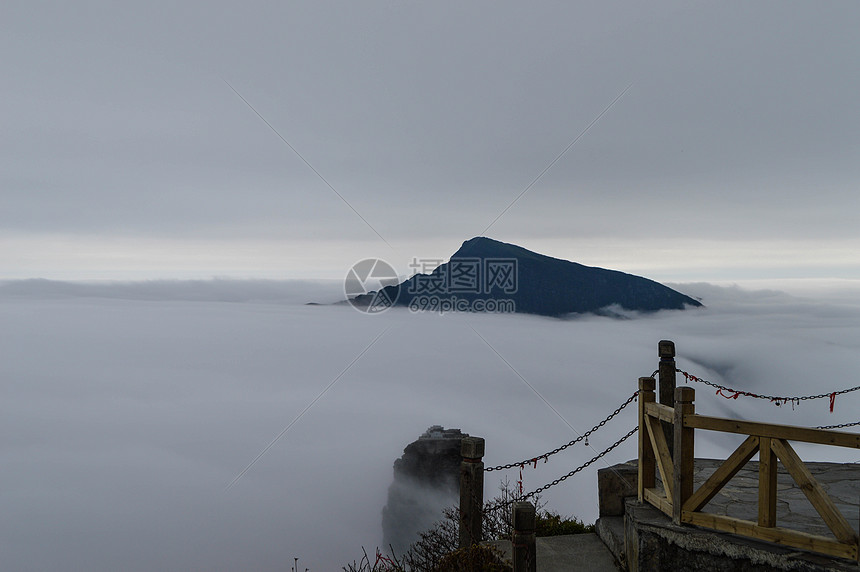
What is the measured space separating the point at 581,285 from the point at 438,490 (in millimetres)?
65416

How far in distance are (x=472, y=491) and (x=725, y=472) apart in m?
3.15

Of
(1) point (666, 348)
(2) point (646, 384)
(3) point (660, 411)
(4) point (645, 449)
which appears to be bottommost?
(4) point (645, 449)

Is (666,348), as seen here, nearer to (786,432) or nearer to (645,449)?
(645,449)

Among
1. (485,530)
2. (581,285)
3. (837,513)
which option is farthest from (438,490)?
(581,285)

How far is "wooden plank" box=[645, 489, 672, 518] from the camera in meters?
5.85

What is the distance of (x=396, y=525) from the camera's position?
99.4 feet

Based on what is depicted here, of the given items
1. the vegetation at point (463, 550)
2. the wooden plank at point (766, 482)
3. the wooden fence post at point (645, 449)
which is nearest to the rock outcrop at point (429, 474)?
the vegetation at point (463, 550)

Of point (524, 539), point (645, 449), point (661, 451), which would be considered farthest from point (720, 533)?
point (524, 539)

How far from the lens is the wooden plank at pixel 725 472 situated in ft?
16.4

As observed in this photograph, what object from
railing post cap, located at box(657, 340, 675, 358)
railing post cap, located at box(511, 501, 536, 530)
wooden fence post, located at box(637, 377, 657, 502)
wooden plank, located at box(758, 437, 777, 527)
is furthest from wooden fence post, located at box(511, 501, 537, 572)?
railing post cap, located at box(657, 340, 675, 358)

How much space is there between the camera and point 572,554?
23.2 ft

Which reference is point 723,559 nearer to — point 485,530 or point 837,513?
point 837,513

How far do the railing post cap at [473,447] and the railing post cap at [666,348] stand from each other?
7.92 feet

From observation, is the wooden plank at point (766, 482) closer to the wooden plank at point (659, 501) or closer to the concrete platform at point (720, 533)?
the concrete platform at point (720, 533)
